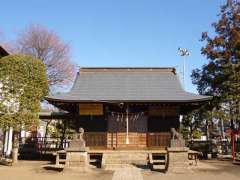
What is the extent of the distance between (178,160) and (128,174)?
8.49ft

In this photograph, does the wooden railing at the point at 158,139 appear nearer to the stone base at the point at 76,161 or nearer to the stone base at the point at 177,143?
the stone base at the point at 177,143

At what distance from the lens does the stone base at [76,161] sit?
54.4 feet

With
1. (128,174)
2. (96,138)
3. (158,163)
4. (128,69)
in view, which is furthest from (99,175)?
(128,69)

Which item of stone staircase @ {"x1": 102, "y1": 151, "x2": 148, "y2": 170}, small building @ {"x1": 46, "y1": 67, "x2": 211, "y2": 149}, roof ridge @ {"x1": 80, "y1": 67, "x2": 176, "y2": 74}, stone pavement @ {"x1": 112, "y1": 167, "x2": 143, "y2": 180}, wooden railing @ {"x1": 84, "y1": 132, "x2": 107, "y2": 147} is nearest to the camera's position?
stone pavement @ {"x1": 112, "y1": 167, "x2": 143, "y2": 180}

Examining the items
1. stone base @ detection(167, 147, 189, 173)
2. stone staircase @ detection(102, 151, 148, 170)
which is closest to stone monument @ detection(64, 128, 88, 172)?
stone staircase @ detection(102, 151, 148, 170)

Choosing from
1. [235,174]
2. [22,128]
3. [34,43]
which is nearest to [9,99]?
[22,128]

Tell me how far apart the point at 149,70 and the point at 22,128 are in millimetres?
10323

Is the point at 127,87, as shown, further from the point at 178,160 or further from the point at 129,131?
the point at 178,160

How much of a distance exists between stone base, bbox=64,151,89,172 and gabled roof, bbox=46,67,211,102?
15.6ft

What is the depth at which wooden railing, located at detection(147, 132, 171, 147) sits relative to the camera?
21.6 m

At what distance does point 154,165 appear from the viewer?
18.7 meters

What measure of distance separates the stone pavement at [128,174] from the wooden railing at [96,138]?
4557mm

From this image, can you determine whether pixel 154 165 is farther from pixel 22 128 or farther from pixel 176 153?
pixel 22 128

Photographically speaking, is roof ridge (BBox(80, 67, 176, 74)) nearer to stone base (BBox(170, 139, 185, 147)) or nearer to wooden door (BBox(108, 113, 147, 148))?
wooden door (BBox(108, 113, 147, 148))
